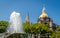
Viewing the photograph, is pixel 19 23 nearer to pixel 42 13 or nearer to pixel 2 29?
pixel 2 29

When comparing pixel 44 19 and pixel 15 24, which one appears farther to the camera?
pixel 44 19

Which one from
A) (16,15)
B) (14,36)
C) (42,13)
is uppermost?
(42,13)

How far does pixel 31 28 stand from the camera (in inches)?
3209

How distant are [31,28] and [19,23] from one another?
3718cm

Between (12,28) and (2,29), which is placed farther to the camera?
(2,29)

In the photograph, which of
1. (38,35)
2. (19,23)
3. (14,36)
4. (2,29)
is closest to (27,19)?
(38,35)

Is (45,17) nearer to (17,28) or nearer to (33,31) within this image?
(33,31)

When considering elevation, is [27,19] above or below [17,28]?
above

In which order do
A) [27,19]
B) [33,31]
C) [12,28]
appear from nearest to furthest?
[12,28] → [33,31] → [27,19]

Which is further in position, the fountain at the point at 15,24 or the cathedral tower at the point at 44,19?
the cathedral tower at the point at 44,19

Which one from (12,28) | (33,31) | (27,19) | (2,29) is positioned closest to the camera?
(12,28)

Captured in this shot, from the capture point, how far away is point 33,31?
80.1 m

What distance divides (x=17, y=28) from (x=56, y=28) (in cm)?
6635

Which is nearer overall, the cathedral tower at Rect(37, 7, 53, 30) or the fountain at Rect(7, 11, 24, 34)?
the fountain at Rect(7, 11, 24, 34)
